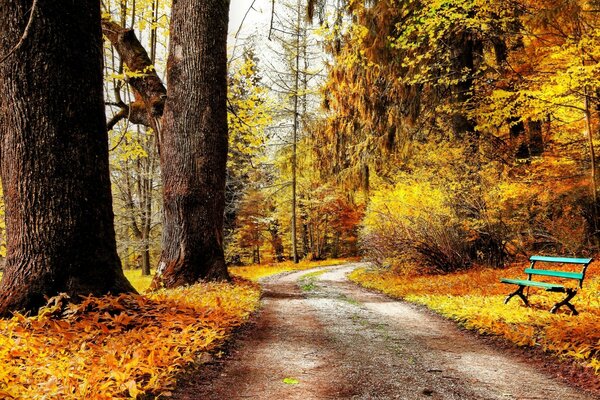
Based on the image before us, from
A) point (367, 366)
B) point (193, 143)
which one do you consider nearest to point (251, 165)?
point (193, 143)

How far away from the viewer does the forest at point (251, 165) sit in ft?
14.4

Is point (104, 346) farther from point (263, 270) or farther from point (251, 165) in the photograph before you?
point (263, 270)

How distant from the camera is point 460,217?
11617mm

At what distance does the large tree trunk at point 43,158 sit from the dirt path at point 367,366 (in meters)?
1.95

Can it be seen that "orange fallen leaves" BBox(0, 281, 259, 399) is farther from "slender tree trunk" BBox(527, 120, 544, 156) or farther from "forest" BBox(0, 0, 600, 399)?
"slender tree trunk" BBox(527, 120, 544, 156)

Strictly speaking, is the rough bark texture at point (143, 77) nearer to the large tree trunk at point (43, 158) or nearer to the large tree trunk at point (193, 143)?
the large tree trunk at point (193, 143)

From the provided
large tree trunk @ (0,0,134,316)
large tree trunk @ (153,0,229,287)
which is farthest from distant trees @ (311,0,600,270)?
large tree trunk @ (0,0,134,316)

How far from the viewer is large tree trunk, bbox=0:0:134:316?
443cm

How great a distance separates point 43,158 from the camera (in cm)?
448

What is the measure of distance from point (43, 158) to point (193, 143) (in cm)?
456

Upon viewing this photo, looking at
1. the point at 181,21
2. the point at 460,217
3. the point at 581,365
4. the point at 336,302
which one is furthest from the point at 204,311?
the point at 460,217

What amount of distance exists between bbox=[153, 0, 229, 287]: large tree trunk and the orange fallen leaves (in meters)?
3.14

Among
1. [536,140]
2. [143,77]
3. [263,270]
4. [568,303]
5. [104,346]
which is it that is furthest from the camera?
[263,270]

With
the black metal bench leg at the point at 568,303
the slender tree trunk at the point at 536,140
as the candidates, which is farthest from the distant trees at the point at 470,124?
the black metal bench leg at the point at 568,303
